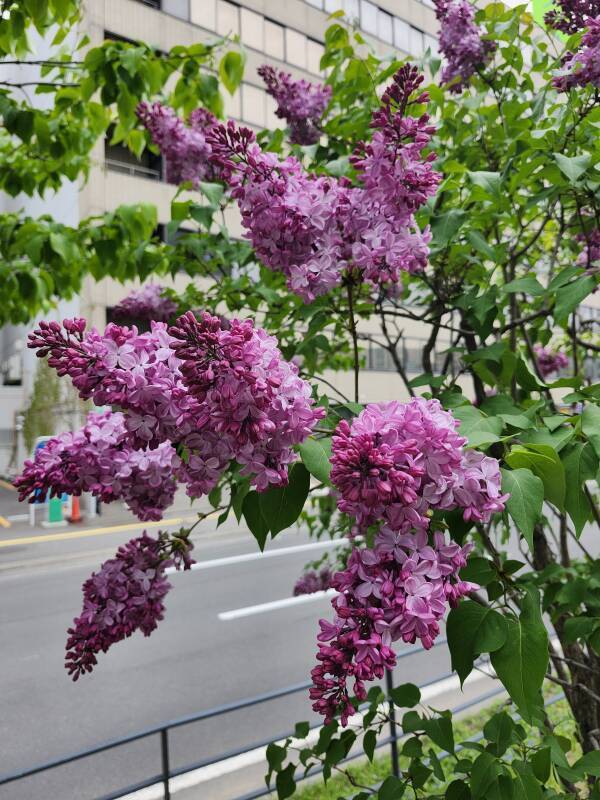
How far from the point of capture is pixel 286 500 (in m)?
1.04

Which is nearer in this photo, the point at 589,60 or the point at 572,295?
the point at 572,295

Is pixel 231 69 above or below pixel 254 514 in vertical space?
above

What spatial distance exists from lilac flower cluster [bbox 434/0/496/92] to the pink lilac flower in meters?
2.07

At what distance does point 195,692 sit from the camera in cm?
588

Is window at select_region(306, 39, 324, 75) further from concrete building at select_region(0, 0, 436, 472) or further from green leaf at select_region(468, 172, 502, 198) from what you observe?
green leaf at select_region(468, 172, 502, 198)

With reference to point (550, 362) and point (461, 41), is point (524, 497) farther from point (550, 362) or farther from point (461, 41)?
point (550, 362)

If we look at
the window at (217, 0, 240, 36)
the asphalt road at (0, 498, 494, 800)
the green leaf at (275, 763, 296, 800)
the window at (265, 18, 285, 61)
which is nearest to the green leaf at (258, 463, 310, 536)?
the green leaf at (275, 763, 296, 800)

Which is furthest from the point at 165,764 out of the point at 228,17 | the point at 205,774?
the point at 228,17

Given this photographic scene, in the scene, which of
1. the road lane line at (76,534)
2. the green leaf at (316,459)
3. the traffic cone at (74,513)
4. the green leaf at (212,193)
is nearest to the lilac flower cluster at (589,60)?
the green leaf at (212,193)

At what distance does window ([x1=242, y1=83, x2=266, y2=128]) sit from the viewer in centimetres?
1970

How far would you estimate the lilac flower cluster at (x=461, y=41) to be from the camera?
2293 millimetres

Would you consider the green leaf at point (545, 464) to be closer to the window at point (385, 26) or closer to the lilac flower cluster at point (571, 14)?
the lilac flower cluster at point (571, 14)

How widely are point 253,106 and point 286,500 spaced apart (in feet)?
69.3

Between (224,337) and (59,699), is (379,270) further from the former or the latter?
(59,699)
